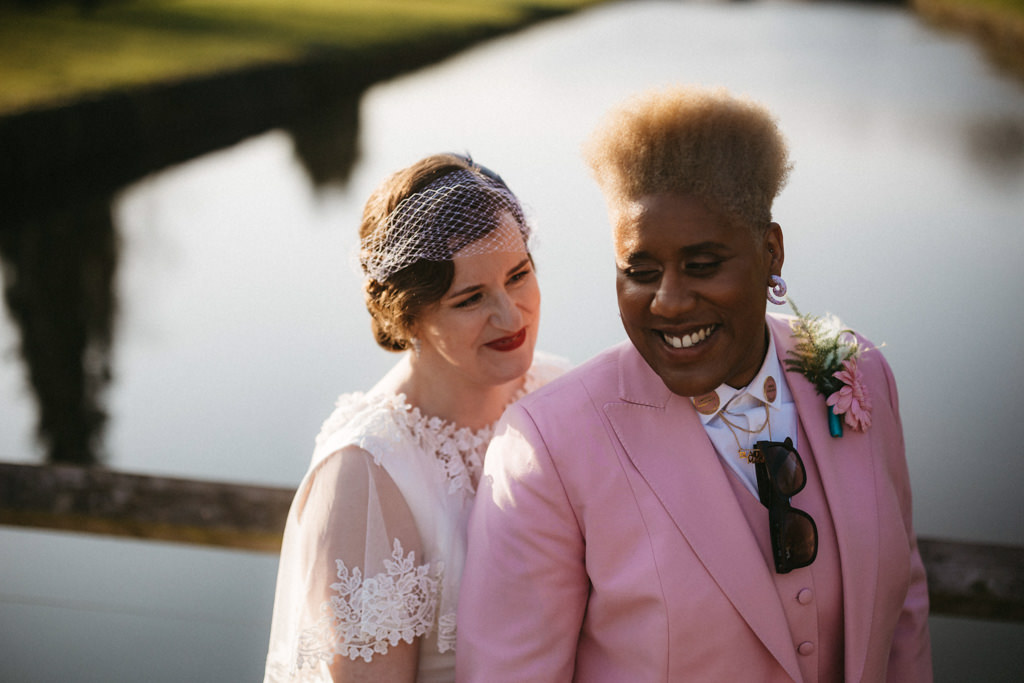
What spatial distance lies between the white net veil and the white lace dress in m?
0.37

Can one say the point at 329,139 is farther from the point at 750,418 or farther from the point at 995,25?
the point at 750,418

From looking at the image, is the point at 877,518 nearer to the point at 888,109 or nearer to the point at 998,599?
the point at 998,599

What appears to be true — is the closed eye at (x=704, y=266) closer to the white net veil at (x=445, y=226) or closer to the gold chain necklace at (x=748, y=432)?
the gold chain necklace at (x=748, y=432)

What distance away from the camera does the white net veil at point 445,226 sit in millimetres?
2070

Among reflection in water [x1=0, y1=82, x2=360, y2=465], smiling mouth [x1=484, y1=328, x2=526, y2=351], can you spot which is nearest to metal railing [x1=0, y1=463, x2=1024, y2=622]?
smiling mouth [x1=484, y1=328, x2=526, y2=351]

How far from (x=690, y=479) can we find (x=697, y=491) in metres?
0.03

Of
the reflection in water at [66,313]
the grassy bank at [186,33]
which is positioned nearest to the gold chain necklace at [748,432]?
the reflection in water at [66,313]

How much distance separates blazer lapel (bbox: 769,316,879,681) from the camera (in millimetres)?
1718

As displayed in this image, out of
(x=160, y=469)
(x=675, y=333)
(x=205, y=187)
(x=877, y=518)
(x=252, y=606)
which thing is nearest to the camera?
(x=675, y=333)

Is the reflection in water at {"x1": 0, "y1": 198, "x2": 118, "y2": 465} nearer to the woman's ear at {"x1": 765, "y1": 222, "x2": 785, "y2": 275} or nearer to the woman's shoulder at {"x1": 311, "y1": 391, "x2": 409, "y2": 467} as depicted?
the woman's shoulder at {"x1": 311, "y1": 391, "x2": 409, "y2": 467}

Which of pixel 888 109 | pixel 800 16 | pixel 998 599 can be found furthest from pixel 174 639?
pixel 800 16

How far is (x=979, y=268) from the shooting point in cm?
959

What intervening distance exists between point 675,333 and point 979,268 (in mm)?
9312

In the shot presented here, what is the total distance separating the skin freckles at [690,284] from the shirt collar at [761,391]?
0.32ft
